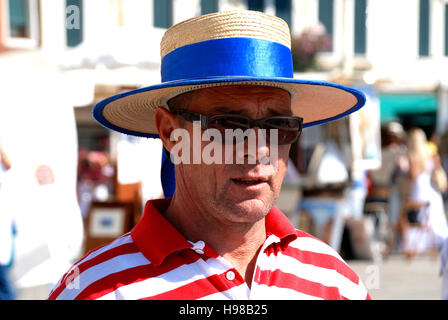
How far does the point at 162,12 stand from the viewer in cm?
1566

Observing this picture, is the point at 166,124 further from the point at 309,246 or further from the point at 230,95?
the point at 309,246

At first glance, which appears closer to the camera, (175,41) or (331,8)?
(175,41)

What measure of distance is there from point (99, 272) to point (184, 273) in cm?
21

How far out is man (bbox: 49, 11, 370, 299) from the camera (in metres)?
1.51

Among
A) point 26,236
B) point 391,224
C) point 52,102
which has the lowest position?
point 391,224

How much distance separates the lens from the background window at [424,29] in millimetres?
17000

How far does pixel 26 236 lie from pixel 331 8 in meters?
14.0

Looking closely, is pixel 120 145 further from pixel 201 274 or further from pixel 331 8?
pixel 331 8

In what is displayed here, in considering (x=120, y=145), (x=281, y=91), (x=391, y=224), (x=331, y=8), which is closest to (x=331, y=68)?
(x=331, y=8)

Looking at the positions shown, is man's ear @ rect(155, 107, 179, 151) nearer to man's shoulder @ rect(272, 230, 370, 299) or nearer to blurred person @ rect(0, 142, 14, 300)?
man's shoulder @ rect(272, 230, 370, 299)

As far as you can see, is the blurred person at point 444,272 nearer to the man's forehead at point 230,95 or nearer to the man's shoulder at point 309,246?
the man's shoulder at point 309,246

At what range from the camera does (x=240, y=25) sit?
162cm
